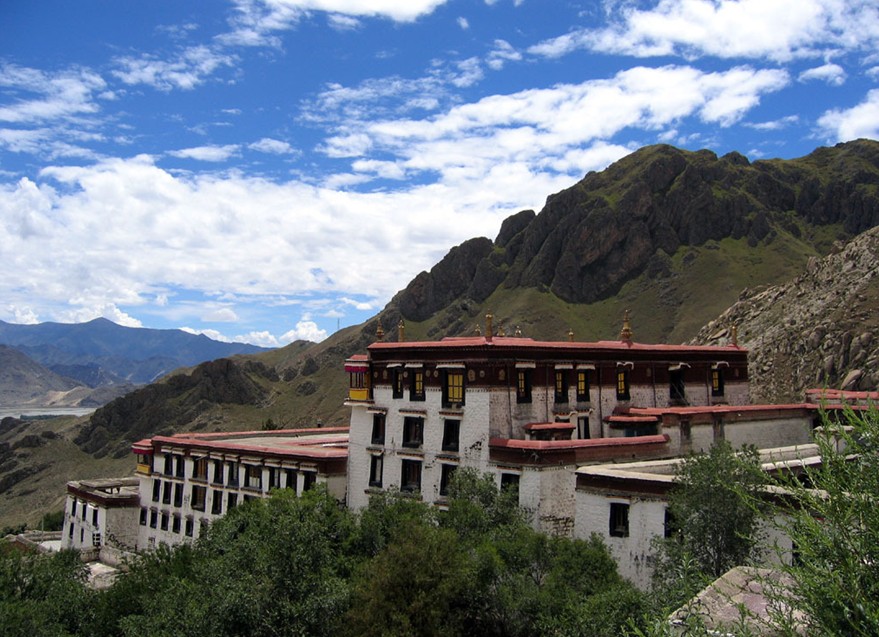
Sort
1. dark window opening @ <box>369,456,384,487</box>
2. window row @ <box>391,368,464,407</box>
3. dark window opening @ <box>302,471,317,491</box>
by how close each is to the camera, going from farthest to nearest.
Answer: dark window opening @ <box>302,471,317,491</box>, dark window opening @ <box>369,456,384,487</box>, window row @ <box>391,368,464,407</box>

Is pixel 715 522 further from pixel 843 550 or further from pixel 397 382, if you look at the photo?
pixel 397 382

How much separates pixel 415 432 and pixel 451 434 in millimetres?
2726

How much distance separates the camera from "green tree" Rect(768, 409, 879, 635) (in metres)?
10.2

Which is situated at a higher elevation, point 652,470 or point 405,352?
point 405,352

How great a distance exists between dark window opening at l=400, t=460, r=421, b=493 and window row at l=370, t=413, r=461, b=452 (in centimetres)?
89

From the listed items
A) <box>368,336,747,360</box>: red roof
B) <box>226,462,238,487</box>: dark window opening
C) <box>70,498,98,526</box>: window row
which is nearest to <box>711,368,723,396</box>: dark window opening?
<box>368,336,747,360</box>: red roof

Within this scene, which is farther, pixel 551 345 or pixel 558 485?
pixel 551 345

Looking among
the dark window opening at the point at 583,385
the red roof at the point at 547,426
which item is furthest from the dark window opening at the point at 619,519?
the dark window opening at the point at 583,385

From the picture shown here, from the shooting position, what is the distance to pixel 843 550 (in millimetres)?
10680

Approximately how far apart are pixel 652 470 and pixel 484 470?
23.8 feet

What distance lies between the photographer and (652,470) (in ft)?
107

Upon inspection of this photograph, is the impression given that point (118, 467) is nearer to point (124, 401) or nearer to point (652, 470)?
point (124, 401)

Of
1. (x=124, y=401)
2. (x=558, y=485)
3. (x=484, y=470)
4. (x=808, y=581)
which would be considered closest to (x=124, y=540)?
(x=484, y=470)

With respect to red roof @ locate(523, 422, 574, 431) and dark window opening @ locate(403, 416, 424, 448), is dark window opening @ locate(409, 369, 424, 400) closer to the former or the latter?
dark window opening @ locate(403, 416, 424, 448)
